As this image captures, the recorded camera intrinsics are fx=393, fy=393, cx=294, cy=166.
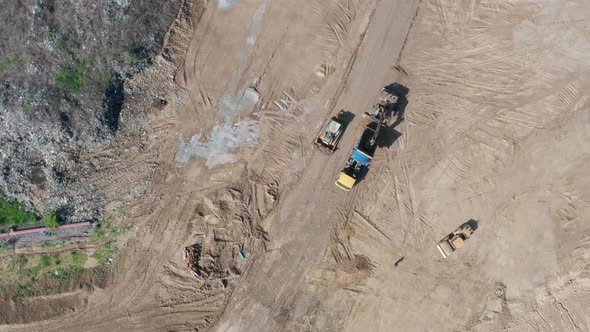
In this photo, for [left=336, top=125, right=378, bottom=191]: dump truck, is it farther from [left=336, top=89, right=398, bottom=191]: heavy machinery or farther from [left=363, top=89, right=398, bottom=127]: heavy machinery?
[left=363, top=89, right=398, bottom=127]: heavy machinery

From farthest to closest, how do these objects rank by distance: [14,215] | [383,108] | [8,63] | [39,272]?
[39,272], [14,215], [383,108], [8,63]

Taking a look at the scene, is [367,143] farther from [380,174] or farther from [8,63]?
[8,63]

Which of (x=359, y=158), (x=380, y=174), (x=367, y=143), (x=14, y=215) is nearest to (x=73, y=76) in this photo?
(x=14, y=215)

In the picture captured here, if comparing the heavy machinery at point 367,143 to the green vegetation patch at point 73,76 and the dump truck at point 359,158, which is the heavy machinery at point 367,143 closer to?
the dump truck at point 359,158

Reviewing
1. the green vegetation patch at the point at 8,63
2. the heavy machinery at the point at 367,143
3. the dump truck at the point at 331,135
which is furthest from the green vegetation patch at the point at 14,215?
the heavy machinery at the point at 367,143

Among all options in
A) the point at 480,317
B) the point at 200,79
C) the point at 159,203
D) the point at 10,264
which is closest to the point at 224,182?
the point at 159,203

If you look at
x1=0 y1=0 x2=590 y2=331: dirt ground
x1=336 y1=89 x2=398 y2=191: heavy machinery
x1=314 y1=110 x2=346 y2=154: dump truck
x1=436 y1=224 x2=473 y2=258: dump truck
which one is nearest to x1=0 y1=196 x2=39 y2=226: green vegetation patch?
x1=0 y1=0 x2=590 y2=331: dirt ground
